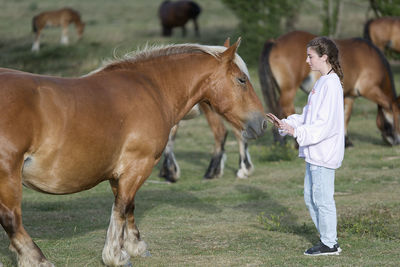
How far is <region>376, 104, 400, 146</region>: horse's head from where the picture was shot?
11203 millimetres

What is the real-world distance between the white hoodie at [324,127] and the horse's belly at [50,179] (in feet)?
5.86

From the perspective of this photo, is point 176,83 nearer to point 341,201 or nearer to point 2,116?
point 2,116

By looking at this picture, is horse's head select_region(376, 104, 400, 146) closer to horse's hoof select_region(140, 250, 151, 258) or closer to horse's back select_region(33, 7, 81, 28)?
horse's hoof select_region(140, 250, 151, 258)

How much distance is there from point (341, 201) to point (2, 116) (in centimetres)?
464

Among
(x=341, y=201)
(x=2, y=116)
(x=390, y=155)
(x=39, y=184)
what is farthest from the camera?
(x=390, y=155)

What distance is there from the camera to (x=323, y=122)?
494 cm

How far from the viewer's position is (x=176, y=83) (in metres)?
5.34

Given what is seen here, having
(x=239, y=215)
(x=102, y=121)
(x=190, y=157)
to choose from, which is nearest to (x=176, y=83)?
(x=102, y=121)

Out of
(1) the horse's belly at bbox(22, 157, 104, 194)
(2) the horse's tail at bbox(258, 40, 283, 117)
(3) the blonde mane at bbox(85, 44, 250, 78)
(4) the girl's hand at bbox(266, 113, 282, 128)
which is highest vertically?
(3) the blonde mane at bbox(85, 44, 250, 78)

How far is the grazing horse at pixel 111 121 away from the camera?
4219 millimetres

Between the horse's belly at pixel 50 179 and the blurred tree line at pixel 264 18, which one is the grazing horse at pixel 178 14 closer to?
the blurred tree line at pixel 264 18

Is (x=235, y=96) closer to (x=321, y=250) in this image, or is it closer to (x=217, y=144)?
(x=321, y=250)

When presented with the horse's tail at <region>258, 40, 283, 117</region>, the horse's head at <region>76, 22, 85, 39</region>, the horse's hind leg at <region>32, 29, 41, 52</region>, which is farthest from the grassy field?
the horse's head at <region>76, 22, 85, 39</region>

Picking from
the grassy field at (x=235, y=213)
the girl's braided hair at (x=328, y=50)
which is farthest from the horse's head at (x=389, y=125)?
the girl's braided hair at (x=328, y=50)
